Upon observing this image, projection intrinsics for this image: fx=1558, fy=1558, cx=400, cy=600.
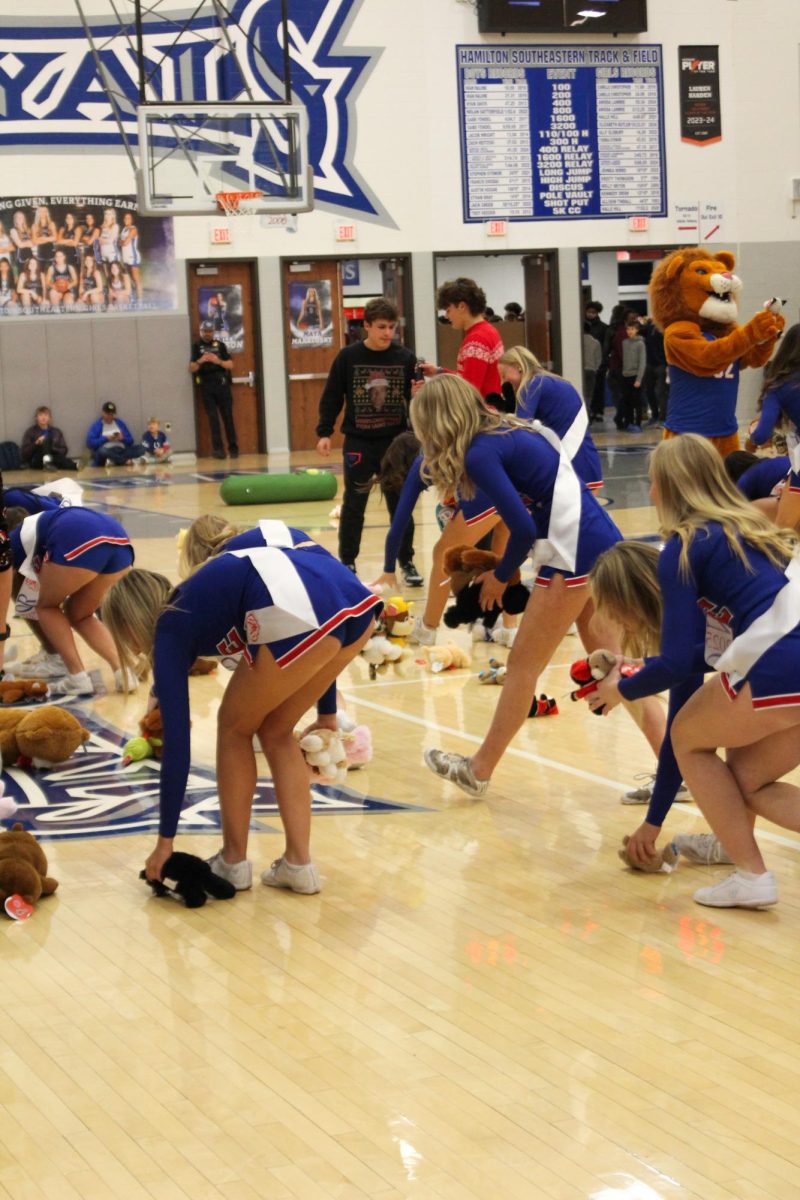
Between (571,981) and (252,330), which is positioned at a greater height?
(252,330)

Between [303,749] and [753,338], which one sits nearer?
[303,749]

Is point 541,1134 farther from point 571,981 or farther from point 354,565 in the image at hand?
point 354,565

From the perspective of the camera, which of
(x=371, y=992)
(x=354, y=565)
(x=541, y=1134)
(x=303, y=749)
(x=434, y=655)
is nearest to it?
(x=541, y=1134)

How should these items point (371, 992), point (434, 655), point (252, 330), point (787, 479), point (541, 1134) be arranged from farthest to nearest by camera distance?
point (252, 330) → point (434, 655) → point (787, 479) → point (371, 992) → point (541, 1134)

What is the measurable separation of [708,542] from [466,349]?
4.96 metres

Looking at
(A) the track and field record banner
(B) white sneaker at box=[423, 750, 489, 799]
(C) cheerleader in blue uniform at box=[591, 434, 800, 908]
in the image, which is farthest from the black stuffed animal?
(A) the track and field record banner

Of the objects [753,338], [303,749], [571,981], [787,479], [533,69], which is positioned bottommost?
[571,981]

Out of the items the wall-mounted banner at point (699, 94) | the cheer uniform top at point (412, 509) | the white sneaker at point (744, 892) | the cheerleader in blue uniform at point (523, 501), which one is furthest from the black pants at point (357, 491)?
the wall-mounted banner at point (699, 94)

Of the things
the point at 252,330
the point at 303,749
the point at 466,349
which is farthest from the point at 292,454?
the point at 303,749

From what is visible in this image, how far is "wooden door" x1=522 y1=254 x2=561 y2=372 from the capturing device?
22.3 metres

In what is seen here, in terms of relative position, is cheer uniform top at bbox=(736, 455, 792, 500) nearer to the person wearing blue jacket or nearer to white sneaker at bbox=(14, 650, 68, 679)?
white sneaker at bbox=(14, 650, 68, 679)

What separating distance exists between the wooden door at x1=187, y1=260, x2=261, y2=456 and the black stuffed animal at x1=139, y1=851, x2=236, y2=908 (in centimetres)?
1689

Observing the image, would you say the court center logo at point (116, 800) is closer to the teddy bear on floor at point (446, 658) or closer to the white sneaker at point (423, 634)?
the teddy bear on floor at point (446, 658)

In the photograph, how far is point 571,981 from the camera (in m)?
3.81
